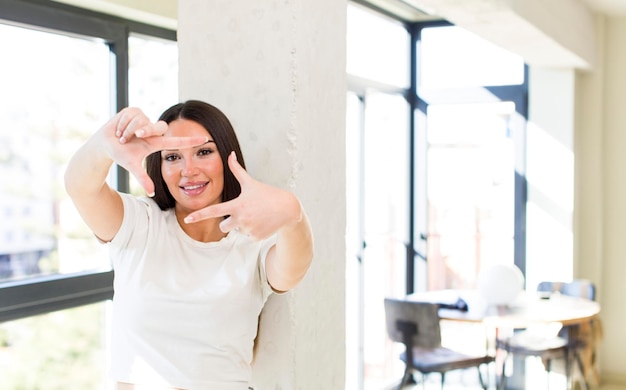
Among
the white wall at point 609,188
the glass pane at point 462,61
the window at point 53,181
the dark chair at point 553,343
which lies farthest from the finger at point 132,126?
the white wall at point 609,188

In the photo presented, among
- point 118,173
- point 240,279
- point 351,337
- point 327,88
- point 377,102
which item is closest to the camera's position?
point 240,279

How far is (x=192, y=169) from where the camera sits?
1.72 m

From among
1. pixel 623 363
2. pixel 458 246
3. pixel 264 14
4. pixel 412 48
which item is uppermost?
pixel 412 48

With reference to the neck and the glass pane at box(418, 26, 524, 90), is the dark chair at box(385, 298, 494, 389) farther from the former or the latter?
the neck

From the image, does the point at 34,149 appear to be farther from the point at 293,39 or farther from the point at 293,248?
the point at 293,248

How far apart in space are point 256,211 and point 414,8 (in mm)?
5147

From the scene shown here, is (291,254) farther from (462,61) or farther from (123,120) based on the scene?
(462,61)

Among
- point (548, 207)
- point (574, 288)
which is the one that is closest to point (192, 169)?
point (574, 288)

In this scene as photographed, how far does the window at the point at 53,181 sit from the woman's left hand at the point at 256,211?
1.91 m

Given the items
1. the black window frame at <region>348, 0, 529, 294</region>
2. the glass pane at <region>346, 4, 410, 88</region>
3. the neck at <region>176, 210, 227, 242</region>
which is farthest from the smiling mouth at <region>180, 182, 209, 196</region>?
the black window frame at <region>348, 0, 529, 294</region>

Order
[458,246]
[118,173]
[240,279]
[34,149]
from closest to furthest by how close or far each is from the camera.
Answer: [240,279]
[34,149]
[118,173]
[458,246]

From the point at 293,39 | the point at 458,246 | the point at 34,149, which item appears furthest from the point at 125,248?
the point at 458,246

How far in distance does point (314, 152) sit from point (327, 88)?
0.59 feet

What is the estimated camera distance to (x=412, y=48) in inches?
261
